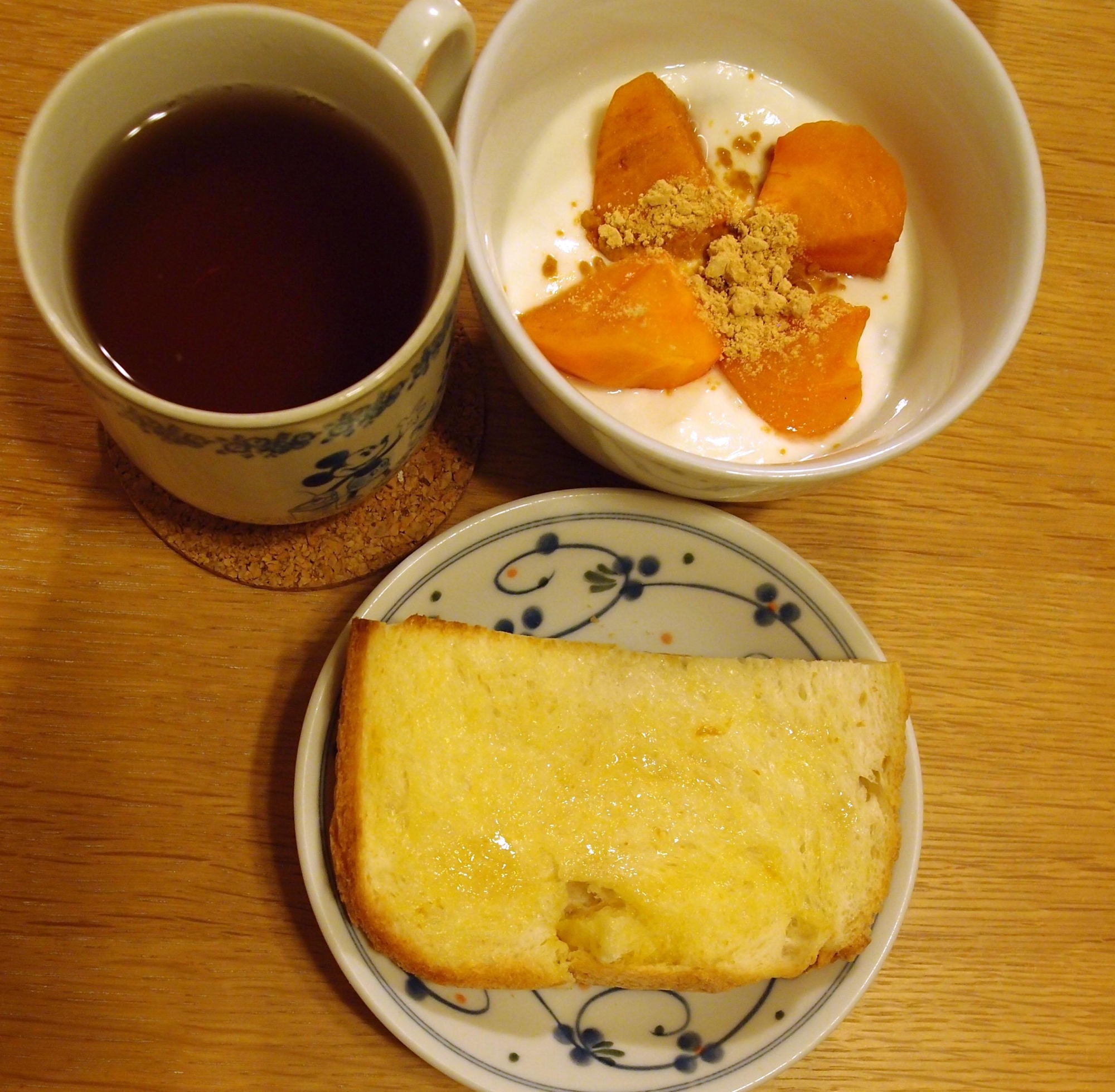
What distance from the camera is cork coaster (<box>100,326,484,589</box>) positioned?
3.24 feet

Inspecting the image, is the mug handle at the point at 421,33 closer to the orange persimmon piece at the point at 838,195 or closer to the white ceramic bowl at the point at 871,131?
the white ceramic bowl at the point at 871,131

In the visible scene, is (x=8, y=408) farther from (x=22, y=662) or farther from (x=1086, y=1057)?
(x=1086, y=1057)

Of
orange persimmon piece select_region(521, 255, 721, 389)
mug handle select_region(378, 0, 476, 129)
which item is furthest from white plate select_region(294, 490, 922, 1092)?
mug handle select_region(378, 0, 476, 129)

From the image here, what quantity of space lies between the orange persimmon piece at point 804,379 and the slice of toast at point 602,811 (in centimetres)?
26

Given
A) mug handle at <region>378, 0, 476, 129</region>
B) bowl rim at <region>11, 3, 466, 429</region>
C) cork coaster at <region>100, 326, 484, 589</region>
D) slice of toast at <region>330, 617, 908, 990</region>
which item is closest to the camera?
bowl rim at <region>11, 3, 466, 429</region>

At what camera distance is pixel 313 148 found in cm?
81

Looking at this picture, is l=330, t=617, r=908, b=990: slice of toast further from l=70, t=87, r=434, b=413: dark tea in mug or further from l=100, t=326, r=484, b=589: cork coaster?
l=70, t=87, r=434, b=413: dark tea in mug

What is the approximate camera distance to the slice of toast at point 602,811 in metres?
0.87

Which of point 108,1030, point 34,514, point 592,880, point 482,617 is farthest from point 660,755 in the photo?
point 34,514

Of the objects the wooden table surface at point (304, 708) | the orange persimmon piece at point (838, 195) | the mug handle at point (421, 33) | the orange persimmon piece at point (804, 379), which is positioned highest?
the mug handle at point (421, 33)

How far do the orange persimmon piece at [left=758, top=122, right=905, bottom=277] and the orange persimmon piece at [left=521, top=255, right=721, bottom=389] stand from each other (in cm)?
16

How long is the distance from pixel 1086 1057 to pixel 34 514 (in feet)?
4.26

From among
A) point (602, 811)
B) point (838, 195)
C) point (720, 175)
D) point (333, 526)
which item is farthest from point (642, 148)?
point (602, 811)

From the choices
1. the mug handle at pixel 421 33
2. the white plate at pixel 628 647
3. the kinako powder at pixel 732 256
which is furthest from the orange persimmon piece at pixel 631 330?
the mug handle at pixel 421 33
